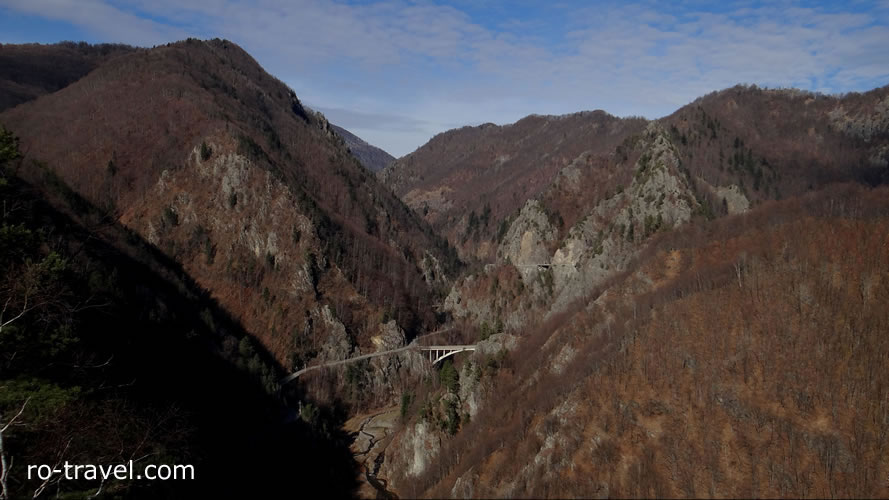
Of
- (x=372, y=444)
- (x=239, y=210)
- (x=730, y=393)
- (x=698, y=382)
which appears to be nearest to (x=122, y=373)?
(x=372, y=444)

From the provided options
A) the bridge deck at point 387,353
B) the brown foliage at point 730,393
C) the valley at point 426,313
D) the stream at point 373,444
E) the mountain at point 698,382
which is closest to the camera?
the valley at point 426,313

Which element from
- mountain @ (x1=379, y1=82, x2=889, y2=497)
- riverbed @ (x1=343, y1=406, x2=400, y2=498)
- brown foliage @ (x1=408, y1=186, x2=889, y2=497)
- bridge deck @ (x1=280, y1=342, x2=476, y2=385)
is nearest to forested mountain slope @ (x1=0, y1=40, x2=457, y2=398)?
bridge deck @ (x1=280, y1=342, x2=476, y2=385)

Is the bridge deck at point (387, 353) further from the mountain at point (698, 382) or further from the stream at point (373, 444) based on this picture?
the mountain at point (698, 382)

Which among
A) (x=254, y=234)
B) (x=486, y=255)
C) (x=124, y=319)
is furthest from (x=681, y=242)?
(x=486, y=255)

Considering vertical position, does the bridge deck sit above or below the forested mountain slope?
below

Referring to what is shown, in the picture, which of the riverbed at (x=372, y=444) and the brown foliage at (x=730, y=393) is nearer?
A: the brown foliage at (x=730, y=393)

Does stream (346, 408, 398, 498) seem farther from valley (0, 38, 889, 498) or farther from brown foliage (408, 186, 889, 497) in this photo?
brown foliage (408, 186, 889, 497)

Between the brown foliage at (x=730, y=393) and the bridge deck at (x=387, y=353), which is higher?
the brown foliage at (x=730, y=393)

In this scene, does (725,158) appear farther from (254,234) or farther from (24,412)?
(24,412)

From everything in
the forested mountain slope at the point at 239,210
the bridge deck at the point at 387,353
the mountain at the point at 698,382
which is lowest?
the bridge deck at the point at 387,353

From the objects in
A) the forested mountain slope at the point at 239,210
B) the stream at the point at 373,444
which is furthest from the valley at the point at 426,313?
the forested mountain slope at the point at 239,210

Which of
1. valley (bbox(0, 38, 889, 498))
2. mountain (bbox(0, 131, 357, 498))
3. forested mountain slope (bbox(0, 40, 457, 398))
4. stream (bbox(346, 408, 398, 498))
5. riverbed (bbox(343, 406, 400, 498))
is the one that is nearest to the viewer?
mountain (bbox(0, 131, 357, 498))

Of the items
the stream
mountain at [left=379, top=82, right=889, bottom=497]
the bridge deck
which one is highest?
mountain at [left=379, top=82, right=889, bottom=497]
